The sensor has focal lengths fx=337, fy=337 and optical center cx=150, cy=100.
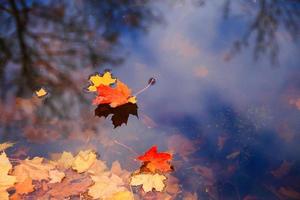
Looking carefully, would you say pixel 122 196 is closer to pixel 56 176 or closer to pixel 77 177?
pixel 77 177

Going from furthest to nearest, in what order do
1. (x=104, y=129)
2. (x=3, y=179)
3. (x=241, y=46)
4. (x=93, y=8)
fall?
1. (x=93, y=8)
2. (x=241, y=46)
3. (x=104, y=129)
4. (x=3, y=179)

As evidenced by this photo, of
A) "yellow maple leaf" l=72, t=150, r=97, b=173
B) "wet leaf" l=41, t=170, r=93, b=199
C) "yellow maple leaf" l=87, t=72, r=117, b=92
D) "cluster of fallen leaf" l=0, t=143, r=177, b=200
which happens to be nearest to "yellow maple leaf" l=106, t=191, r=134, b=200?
"cluster of fallen leaf" l=0, t=143, r=177, b=200

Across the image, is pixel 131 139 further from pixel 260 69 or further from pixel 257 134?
pixel 260 69

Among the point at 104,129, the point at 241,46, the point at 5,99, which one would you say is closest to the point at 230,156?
the point at 104,129

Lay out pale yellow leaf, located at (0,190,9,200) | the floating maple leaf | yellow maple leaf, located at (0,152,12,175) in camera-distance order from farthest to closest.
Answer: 1. the floating maple leaf
2. yellow maple leaf, located at (0,152,12,175)
3. pale yellow leaf, located at (0,190,9,200)

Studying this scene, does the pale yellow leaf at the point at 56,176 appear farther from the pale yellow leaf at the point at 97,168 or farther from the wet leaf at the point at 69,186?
the pale yellow leaf at the point at 97,168

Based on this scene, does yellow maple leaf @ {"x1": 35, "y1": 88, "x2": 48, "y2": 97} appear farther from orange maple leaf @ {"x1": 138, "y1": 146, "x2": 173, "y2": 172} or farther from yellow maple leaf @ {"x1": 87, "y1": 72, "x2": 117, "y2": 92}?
orange maple leaf @ {"x1": 138, "y1": 146, "x2": 173, "y2": 172}
